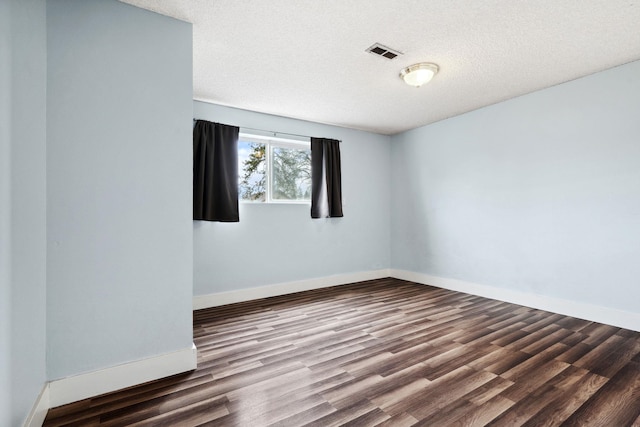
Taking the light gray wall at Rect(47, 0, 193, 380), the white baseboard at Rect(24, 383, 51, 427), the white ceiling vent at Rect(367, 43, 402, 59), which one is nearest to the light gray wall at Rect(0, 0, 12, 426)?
the white baseboard at Rect(24, 383, 51, 427)

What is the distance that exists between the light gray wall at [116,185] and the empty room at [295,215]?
0.04ft

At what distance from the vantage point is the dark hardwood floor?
1.63 meters

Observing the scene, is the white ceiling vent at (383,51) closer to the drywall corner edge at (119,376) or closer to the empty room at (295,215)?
the empty room at (295,215)

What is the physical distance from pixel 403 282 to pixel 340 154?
7.76 feet

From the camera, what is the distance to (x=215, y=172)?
3.67 m

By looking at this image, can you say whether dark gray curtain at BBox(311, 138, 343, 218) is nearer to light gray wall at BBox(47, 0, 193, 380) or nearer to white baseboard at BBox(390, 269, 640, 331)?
white baseboard at BBox(390, 269, 640, 331)

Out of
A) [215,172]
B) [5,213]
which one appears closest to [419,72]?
[215,172]

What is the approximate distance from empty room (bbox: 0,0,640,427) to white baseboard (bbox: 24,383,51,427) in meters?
0.02

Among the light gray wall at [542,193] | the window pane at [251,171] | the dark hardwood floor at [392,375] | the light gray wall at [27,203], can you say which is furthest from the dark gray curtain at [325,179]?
A: the light gray wall at [27,203]

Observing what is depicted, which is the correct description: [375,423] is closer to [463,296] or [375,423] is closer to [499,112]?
[463,296]

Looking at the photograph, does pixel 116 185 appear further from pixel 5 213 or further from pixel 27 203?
pixel 5 213

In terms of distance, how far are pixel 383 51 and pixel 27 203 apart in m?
2.67

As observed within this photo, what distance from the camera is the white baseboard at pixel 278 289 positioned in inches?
142

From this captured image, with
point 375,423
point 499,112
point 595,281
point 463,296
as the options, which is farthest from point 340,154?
point 375,423
